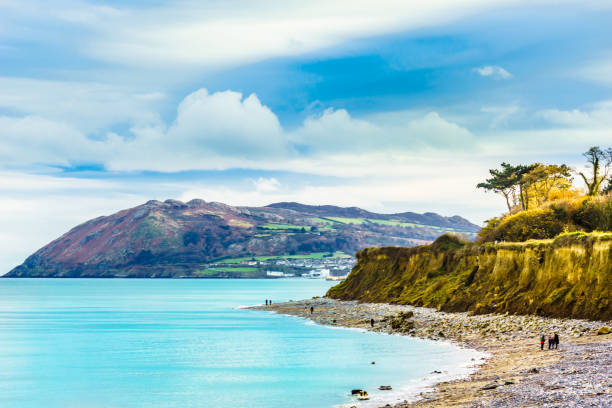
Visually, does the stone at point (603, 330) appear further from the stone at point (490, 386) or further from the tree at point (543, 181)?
the tree at point (543, 181)

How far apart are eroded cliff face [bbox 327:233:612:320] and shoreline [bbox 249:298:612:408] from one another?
2.16m

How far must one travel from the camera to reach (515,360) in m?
38.3

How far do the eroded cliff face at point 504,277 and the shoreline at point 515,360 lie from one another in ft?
7.08

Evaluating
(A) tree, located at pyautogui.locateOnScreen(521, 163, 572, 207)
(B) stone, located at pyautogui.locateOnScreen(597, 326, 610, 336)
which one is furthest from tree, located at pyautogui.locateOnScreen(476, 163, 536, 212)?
(B) stone, located at pyautogui.locateOnScreen(597, 326, 610, 336)

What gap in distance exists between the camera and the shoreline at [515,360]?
25438 mm

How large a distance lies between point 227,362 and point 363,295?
182 feet

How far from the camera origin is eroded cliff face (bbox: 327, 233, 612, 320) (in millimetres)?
52594

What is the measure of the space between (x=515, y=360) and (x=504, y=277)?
31.6 metres

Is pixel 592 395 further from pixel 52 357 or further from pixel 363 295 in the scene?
pixel 363 295

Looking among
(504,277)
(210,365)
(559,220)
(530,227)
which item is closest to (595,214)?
(559,220)

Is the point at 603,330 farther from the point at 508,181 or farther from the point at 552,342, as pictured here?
the point at 508,181

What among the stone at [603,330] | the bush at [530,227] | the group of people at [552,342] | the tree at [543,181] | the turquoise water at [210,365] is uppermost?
the tree at [543,181]

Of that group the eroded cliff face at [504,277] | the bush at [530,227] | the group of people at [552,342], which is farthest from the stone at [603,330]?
the bush at [530,227]

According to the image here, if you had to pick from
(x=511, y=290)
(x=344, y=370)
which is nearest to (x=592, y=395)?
(x=344, y=370)
